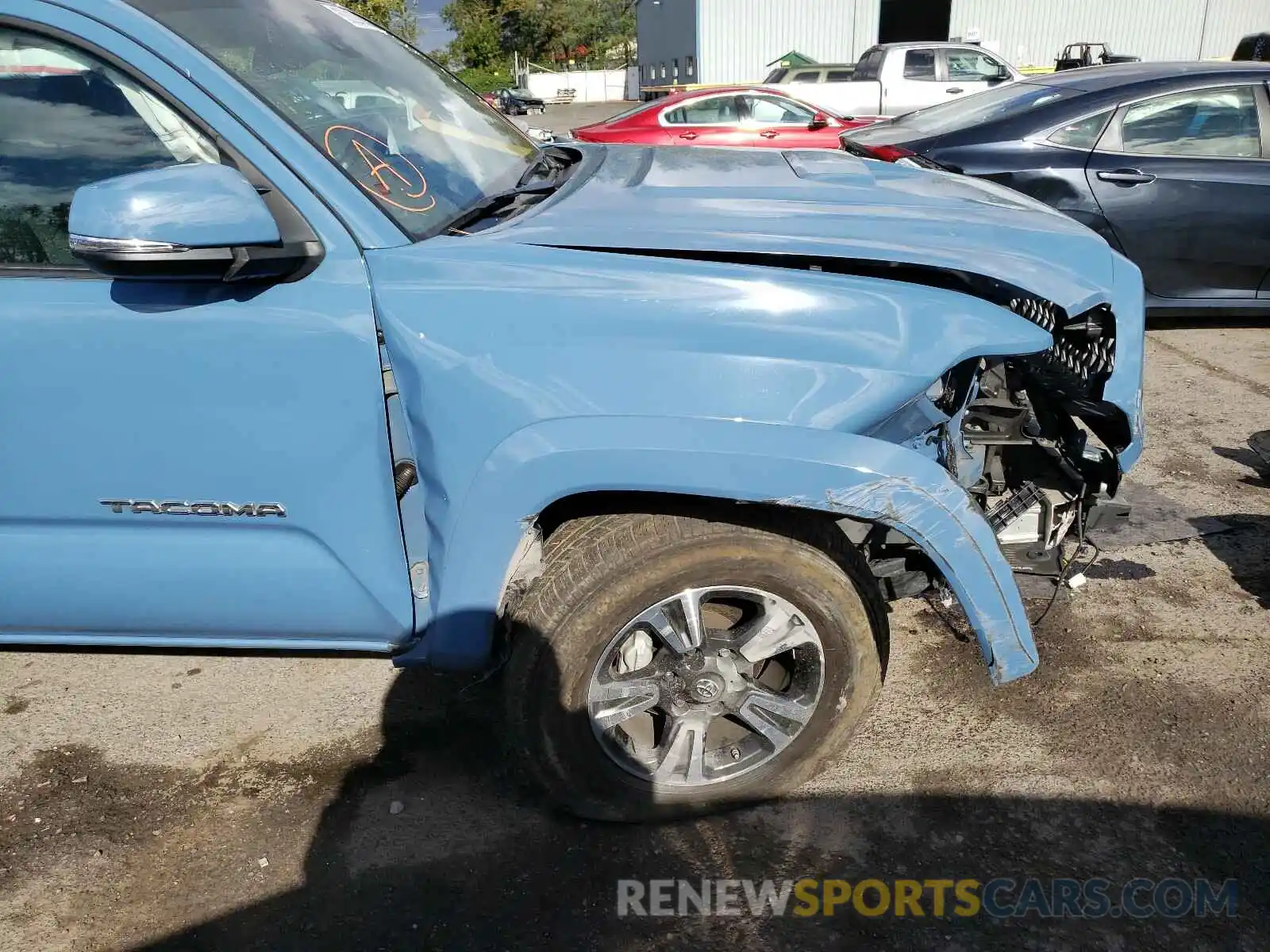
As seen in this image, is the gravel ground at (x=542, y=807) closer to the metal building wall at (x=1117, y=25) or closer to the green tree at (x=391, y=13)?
the green tree at (x=391, y=13)

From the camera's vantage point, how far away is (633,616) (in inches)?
83.3

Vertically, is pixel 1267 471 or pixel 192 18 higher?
pixel 192 18

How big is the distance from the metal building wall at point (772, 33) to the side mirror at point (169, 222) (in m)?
35.0

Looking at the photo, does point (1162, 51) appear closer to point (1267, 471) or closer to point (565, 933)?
point (1267, 471)

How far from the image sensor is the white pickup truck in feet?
55.8

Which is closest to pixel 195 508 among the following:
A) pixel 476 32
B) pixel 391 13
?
pixel 391 13

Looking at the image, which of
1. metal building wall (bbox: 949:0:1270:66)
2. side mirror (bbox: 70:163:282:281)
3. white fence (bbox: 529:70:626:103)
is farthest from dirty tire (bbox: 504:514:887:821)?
white fence (bbox: 529:70:626:103)

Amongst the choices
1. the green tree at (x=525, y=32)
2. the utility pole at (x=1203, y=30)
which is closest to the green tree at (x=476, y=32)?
the green tree at (x=525, y=32)

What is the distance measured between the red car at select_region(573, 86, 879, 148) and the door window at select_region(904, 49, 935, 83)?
4768 millimetres

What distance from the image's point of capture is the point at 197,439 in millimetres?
1999

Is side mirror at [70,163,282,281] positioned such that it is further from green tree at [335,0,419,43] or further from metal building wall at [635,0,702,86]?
metal building wall at [635,0,702,86]

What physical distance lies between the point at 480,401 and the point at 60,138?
110cm

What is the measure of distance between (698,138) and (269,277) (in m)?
11.2

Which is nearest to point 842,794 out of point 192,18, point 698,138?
point 192,18
